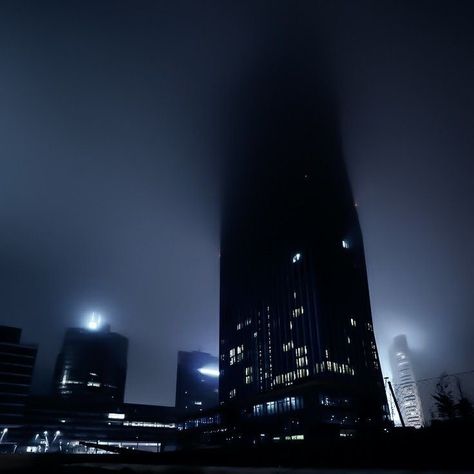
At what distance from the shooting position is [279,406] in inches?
4102

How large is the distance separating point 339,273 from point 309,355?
101ft

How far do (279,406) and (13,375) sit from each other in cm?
9790

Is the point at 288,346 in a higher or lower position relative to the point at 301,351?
higher

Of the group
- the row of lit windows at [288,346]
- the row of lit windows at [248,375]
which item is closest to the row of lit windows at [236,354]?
the row of lit windows at [248,375]

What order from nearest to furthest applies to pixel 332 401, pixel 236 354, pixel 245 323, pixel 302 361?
1. pixel 332 401
2. pixel 302 361
3. pixel 236 354
4. pixel 245 323

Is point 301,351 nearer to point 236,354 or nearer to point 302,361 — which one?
point 302,361

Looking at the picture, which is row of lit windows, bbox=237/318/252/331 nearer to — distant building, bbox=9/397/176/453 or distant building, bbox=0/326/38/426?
distant building, bbox=9/397/176/453

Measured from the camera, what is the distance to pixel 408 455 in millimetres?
7398

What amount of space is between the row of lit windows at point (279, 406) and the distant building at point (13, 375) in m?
A: 82.7

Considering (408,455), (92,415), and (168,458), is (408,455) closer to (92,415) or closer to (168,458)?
(168,458)

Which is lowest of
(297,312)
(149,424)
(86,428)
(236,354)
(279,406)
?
(86,428)

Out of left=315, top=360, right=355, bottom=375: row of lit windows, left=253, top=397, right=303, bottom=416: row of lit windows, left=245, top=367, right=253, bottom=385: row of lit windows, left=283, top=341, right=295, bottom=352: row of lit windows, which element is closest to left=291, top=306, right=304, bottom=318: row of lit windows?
left=283, top=341, right=295, bottom=352: row of lit windows

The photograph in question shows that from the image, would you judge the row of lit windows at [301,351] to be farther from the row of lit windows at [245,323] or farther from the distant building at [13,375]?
the distant building at [13,375]

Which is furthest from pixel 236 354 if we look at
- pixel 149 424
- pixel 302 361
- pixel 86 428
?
pixel 86 428
